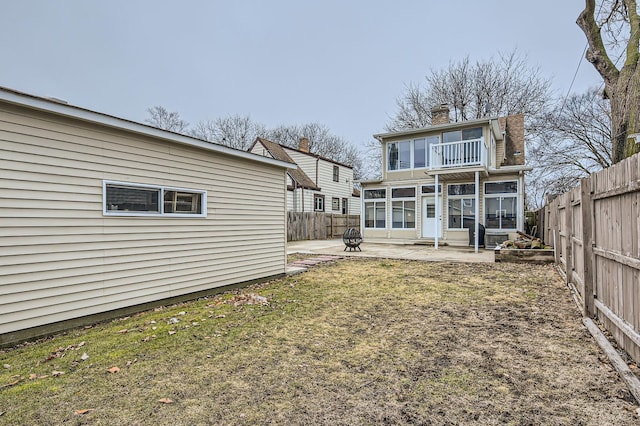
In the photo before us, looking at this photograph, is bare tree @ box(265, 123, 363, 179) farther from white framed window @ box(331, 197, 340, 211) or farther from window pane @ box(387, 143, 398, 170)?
window pane @ box(387, 143, 398, 170)

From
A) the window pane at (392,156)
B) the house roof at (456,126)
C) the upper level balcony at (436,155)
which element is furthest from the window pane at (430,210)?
the house roof at (456,126)

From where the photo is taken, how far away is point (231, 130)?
34.0 metres

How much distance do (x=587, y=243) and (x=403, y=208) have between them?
12016 mm

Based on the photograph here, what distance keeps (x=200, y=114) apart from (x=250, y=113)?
567cm

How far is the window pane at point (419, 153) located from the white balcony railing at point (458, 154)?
3.73 ft

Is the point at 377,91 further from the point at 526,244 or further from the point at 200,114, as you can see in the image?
the point at 526,244

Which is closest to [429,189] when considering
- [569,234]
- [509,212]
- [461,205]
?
[461,205]

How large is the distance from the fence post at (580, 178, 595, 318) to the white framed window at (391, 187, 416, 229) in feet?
38.1

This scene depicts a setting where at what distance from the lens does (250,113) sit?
35281 mm

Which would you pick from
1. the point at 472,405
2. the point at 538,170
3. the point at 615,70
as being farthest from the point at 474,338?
the point at 538,170

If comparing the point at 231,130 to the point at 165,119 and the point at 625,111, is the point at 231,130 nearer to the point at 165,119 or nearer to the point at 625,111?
the point at 165,119

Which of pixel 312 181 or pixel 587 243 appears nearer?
pixel 587 243

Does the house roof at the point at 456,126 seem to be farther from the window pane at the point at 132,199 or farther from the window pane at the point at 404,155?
the window pane at the point at 132,199

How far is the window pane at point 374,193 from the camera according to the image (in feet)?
54.5
